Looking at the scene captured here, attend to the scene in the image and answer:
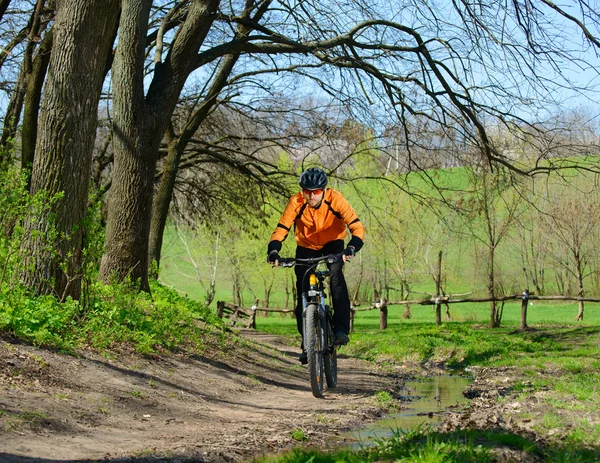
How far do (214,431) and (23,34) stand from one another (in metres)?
12.1

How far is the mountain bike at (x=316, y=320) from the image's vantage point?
25.1 ft

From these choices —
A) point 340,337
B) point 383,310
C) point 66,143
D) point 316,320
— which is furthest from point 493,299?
point 66,143

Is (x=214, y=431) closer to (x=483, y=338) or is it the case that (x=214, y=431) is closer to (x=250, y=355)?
(x=250, y=355)

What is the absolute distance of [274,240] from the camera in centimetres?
800

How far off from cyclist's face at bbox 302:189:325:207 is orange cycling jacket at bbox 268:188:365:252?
10cm

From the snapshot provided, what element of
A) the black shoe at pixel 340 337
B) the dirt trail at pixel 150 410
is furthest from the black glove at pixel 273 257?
the dirt trail at pixel 150 410

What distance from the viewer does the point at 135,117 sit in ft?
38.0

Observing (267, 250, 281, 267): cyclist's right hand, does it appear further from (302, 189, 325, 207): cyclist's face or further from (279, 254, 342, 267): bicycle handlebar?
(302, 189, 325, 207): cyclist's face

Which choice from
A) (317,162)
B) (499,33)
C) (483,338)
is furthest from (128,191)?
(483,338)

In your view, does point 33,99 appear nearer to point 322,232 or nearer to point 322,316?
point 322,232

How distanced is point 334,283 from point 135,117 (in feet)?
17.2

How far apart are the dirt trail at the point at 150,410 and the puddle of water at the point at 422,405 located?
0.82ft

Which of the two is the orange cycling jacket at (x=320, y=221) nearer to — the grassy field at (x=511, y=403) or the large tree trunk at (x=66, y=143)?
the grassy field at (x=511, y=403)

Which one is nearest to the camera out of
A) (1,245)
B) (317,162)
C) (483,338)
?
(1,245)
